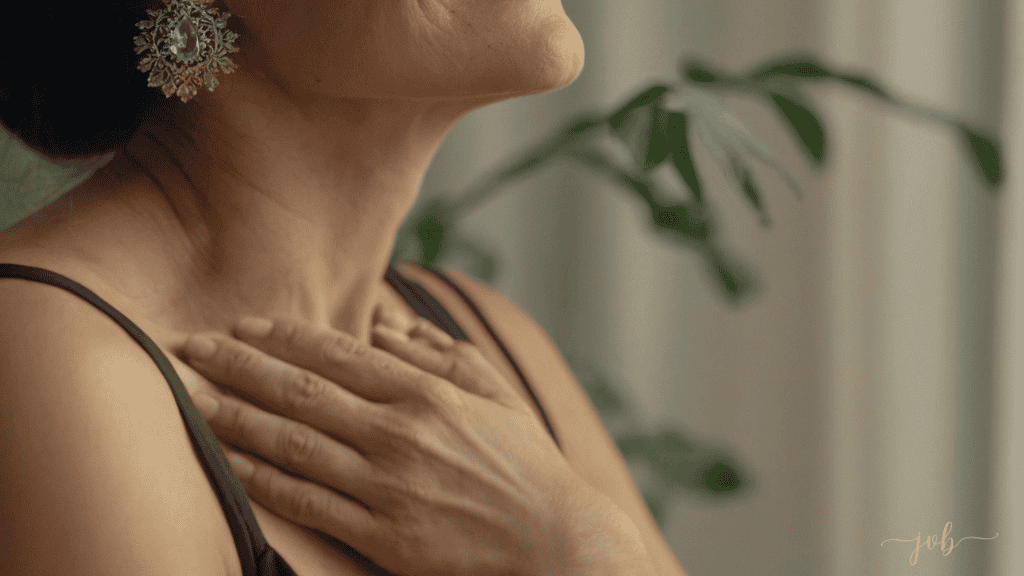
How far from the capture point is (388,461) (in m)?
0.62

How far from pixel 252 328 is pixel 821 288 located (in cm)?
149

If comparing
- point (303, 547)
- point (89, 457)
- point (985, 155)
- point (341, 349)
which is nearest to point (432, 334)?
point (341, 349)

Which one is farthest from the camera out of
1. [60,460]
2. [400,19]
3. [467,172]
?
[467,172]

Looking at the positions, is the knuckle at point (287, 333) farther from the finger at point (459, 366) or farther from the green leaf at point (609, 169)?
the green leaf at point (609, 169)

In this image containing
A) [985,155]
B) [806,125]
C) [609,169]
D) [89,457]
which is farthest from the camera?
[609,169]

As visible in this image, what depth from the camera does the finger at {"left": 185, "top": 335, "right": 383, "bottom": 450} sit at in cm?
62

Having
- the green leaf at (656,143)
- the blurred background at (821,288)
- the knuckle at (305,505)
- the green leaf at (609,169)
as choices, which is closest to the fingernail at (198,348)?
the knuckle at (305,505)

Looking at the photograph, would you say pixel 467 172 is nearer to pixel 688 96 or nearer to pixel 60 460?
pixel 688 96

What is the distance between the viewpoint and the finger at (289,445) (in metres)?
0.61

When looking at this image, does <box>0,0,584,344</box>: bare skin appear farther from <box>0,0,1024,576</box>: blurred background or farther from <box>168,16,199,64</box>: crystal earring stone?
<box>0,0,1024,576</box>: blurred background

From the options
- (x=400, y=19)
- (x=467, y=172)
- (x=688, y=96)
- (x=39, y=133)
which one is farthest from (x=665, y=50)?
(x=39, y=133)

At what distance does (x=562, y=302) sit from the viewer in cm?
186

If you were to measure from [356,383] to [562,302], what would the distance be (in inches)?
48.7

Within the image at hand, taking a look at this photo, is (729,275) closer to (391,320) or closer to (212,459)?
(391,320)
